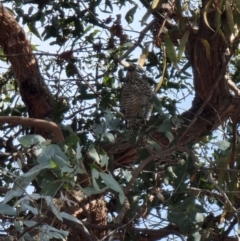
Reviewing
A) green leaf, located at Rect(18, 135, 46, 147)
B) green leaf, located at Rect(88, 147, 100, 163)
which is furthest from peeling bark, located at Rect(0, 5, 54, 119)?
green leaf, located at Rect(18, 135, 46, 147)

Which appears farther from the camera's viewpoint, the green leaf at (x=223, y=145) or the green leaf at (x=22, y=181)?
the green leaf at (x=223, y=145)

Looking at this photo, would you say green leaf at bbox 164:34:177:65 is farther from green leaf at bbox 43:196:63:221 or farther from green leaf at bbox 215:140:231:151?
green leaf at bbox 43:196:63:221

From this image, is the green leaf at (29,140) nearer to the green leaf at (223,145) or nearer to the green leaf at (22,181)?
the green leaf at (22,181)

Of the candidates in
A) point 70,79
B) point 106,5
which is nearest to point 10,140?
point 70,79

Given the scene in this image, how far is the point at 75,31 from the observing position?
2.95 meters

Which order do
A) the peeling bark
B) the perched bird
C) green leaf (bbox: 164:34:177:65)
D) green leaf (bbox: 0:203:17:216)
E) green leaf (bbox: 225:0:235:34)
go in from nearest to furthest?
1. green leaf (bbox: 0:203:17:216)
2. green leaf (bbox: 225:0:235:34)
3. green leaf (bbox: 164:34:177:65)
4. the perched bird
5. the peeling bark

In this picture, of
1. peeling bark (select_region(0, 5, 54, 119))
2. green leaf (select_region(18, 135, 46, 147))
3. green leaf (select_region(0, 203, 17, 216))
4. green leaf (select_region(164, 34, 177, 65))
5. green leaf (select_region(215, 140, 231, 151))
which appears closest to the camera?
green leaf (select_region(0, 203, 17, 216))

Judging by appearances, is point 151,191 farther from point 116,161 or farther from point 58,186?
point 58,186

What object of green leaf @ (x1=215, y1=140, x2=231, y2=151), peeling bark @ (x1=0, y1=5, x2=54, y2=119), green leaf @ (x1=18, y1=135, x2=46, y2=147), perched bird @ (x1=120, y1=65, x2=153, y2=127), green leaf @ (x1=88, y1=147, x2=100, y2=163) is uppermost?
peeling bark @ (x1=0, y1=5, x2=54, y2=119)

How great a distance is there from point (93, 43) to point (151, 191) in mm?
775

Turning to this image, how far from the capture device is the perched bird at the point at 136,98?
274 centimetres

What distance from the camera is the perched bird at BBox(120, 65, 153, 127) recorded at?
274 cm

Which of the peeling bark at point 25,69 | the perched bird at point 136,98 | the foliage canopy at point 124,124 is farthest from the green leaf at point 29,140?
the peeling bark at point 25,69

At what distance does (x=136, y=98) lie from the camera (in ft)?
9.05
